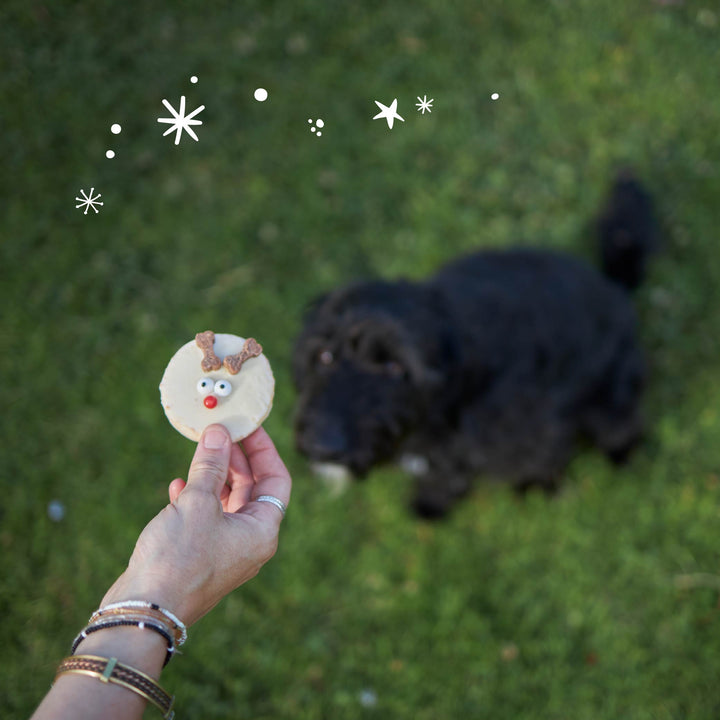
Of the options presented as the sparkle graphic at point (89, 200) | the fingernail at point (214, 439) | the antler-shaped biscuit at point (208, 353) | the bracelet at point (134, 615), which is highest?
the sparkle graphic at point (89, 200)

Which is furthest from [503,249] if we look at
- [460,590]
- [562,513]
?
[460,590]

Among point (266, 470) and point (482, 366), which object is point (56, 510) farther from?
point (482, 366)

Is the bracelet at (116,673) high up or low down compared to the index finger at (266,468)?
down

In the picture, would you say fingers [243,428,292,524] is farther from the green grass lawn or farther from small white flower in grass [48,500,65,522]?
small white flower in grass [48,500,65,522]

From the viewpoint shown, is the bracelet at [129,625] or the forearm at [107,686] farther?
the bracelet at [129,625]

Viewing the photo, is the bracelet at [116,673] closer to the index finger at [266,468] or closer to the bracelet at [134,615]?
the bracelet at [134,615]

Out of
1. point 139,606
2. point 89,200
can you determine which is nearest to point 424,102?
point 89,200

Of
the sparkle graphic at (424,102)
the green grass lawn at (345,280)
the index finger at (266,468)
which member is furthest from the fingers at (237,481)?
the sparkle graphic at (424,102)

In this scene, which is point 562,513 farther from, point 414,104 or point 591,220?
point 414,104
